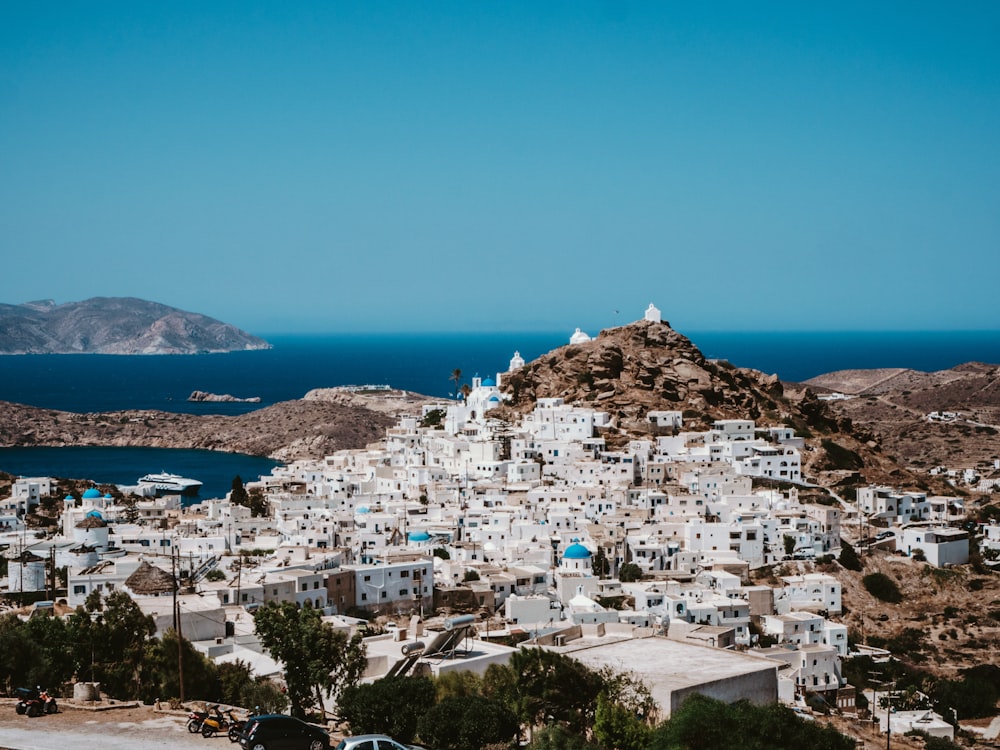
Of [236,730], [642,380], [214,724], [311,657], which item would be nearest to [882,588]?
[642,380]

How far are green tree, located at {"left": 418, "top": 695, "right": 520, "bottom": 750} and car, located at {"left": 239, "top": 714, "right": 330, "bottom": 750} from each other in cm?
207

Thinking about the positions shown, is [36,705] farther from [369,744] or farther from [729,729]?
[729,729]

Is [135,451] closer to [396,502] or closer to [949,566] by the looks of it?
[396,502]

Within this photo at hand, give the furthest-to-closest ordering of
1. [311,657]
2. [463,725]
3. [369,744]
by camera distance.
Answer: [311,657] → [463,725] → [369,744]

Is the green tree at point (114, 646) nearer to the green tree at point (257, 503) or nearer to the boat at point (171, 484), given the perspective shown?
the green tree at point (257, 503)

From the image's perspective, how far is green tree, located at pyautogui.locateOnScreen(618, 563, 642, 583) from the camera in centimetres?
3888

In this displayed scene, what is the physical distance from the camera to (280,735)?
14086 mm

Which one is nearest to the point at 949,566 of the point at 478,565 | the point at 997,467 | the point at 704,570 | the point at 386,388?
the point at 704,570

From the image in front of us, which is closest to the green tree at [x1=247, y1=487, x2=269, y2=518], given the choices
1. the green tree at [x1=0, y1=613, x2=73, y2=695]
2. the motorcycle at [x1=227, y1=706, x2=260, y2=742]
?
the green tree at [x1=0, y1=613, x2=73, y2=695]

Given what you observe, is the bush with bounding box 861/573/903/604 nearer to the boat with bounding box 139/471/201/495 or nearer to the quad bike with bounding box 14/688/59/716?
the quad bike with bounding box 14/688/59/716

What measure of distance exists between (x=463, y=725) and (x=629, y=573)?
23.4 meters

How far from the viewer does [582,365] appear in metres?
63.9

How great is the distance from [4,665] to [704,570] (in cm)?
2472

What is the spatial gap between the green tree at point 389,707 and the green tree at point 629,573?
72.5 feet
